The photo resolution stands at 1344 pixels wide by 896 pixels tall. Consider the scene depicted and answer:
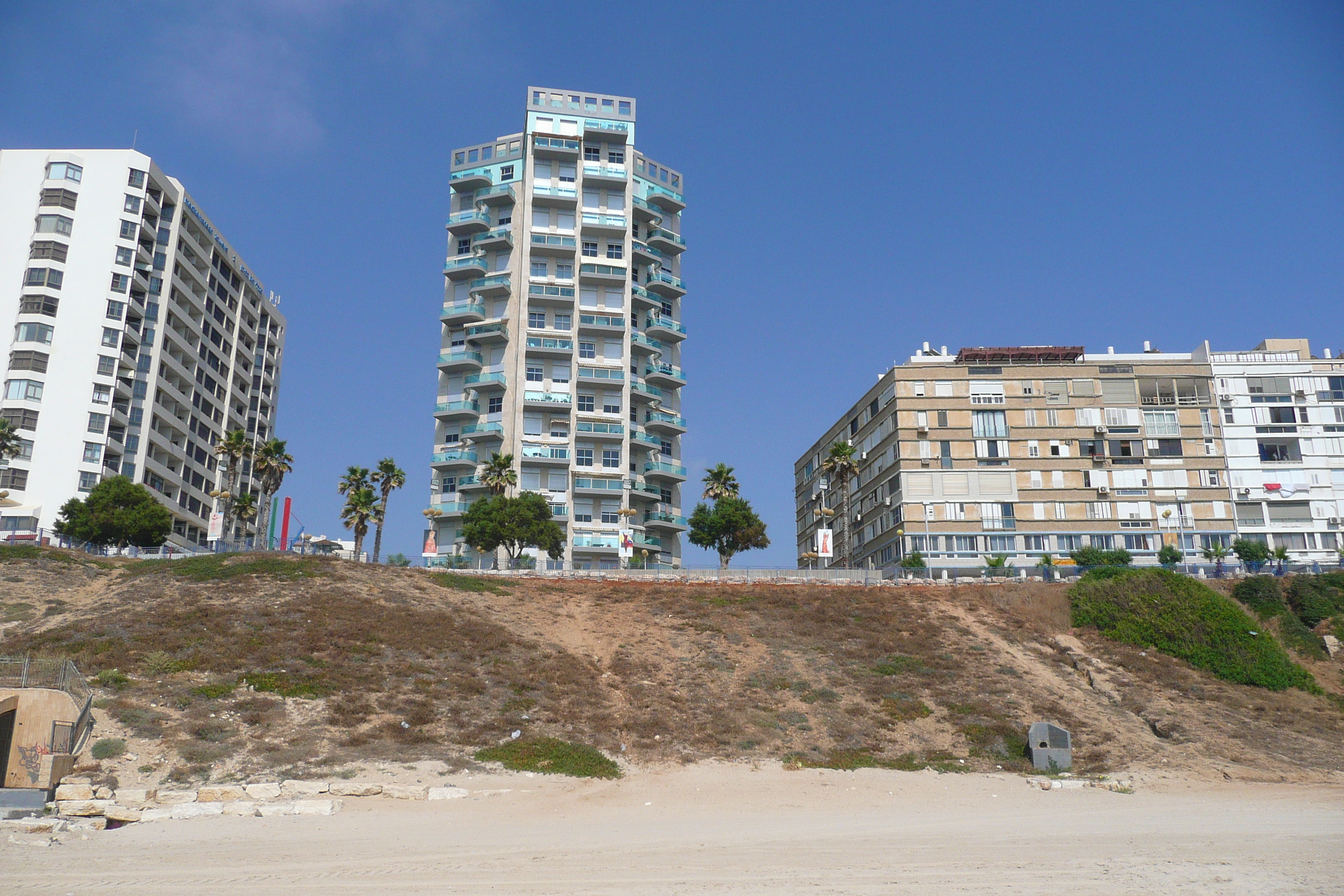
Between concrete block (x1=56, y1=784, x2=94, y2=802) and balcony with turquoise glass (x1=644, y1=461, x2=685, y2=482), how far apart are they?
78398mm

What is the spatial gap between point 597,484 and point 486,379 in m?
15.9

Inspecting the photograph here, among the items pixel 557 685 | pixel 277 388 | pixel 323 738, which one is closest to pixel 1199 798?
pixel 557 685

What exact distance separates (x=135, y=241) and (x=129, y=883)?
101 meters

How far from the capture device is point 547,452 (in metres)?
106

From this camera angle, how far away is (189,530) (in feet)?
395

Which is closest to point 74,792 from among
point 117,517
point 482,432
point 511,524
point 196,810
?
point 196,810

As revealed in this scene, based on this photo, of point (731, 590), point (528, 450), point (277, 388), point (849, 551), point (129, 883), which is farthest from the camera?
point (277, 388)

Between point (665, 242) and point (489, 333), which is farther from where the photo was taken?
point (665, 242)

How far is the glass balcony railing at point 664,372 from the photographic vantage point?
377ft

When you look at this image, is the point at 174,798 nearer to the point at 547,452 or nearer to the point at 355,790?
the point at 355,790

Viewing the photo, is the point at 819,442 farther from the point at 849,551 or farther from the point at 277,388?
the point at 277,388

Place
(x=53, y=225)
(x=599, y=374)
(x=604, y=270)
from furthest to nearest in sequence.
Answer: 1. (x=604, y=270)
2. (x=599, y=374)
3. (x=53, y=225)

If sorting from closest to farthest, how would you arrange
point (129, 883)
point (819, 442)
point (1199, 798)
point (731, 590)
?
point (129, 883) → point (1199, 798) → point (731, 590) → point (819, 442)

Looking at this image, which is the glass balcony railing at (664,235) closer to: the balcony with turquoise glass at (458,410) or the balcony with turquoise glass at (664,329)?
the balcony with turquoise glass at (664,329)
